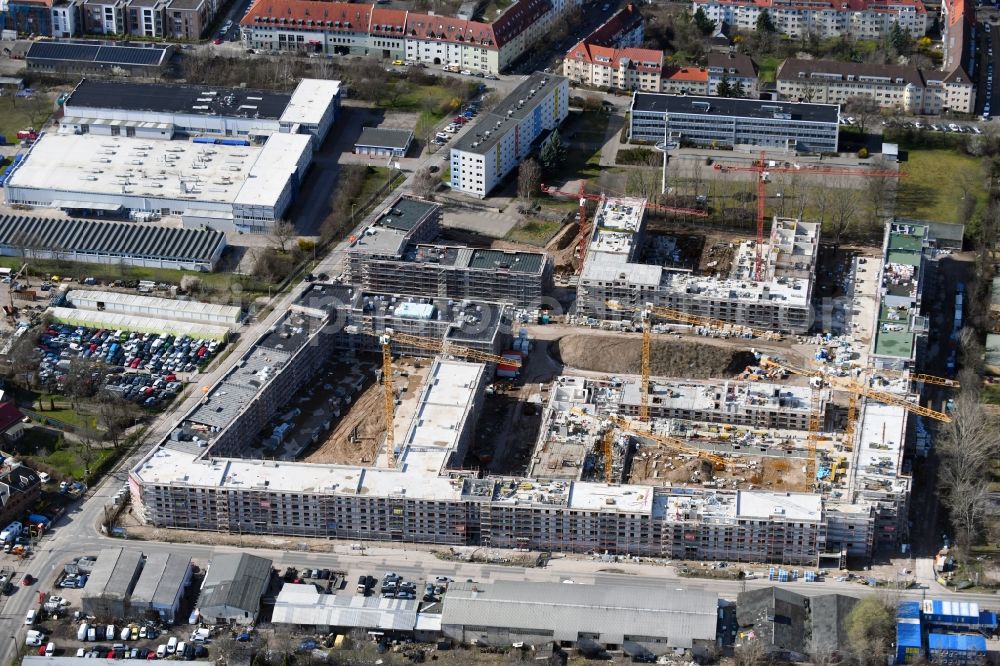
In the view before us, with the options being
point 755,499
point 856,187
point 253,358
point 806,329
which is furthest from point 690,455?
point 856,187

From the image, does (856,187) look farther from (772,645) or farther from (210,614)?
(210,614)

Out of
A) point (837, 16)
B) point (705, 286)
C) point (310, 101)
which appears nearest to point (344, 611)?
point (705, 286)

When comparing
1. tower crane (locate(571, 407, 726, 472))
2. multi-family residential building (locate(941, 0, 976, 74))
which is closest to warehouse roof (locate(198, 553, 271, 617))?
tower crane (locate(571, 407, 726, 472))

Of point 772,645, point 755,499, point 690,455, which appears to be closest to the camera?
point 772,645

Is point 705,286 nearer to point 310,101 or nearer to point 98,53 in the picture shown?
point 310,101

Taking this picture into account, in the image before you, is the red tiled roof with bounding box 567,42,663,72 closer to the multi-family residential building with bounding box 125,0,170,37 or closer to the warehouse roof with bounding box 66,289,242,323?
the multi-family residential building with bounding box 125,0,170,37

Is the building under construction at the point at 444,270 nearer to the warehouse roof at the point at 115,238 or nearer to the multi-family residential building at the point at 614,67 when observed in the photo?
the warehouse roof at the point at 115,238
